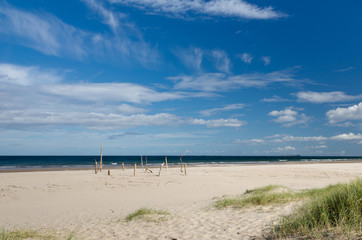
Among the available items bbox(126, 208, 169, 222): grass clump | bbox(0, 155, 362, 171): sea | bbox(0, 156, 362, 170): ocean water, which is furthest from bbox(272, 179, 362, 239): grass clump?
bbox(0, 156, 362, 170): ocean water

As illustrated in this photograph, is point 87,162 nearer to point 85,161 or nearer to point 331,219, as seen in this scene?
point 85,161

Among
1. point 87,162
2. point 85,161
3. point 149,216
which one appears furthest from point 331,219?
point 85,161

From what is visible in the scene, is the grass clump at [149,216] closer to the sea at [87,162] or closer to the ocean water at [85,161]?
the sea at [87,162]

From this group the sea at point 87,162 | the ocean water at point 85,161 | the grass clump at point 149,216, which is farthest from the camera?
the ocean water at point 85,161

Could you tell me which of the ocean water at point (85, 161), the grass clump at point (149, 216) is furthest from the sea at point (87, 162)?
the grass clump at point (149, 216)

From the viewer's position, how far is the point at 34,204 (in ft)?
46.9

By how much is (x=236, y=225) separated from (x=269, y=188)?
577cm

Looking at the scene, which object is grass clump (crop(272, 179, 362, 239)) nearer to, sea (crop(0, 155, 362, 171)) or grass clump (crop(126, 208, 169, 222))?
grass clump (crop(126, 208, 169, 222))

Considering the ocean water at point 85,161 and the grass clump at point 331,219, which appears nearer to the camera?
the grass clump at point 331,219

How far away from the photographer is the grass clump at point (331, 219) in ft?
18.2

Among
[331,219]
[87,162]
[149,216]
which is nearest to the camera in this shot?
[331,219]

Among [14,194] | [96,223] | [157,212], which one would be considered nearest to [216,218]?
[157,212]

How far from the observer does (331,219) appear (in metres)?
6.32

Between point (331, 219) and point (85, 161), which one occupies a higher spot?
point (331, 219)
